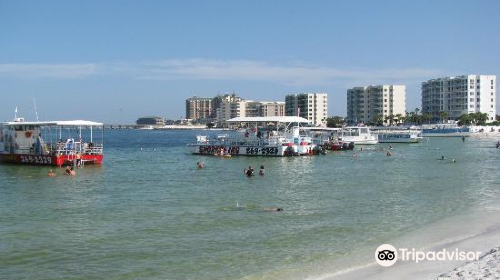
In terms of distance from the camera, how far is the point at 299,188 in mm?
36875

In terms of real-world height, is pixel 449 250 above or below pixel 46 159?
below

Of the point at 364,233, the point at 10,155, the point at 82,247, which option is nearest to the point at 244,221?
the point at 364,233

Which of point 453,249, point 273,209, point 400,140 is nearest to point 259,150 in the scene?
point 273,209

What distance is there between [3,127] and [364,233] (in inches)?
1880

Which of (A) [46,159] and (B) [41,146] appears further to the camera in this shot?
(B) [41,146]

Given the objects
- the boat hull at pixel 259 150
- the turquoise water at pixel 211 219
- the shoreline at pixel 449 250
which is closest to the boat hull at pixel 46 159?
the turquoise water at pixel 211 219

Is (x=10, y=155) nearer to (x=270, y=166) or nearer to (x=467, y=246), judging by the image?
(x=270, y=166)

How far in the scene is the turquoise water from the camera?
1741 centimetres

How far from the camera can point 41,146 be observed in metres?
55.3

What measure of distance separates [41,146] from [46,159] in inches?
104

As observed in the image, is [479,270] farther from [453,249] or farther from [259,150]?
[259,150]

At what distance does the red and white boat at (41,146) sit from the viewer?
52.8 metres

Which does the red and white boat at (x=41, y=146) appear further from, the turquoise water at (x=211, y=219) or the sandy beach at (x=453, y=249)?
the sandy beach at (x=453, y=249)

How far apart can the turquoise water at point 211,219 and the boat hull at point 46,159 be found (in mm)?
5781
